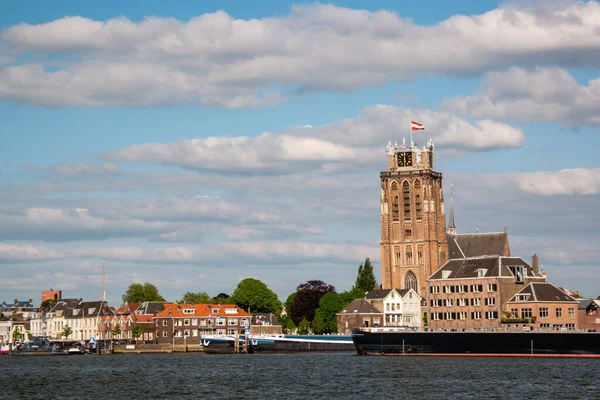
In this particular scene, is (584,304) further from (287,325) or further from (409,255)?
(287,325)

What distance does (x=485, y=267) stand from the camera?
5256 inches

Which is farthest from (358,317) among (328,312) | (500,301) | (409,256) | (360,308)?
(500,301)

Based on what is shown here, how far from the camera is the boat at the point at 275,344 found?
15250cm

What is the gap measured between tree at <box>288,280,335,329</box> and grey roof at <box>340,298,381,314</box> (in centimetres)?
2311

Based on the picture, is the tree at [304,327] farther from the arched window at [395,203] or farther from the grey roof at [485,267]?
the grey roof at [485,267]

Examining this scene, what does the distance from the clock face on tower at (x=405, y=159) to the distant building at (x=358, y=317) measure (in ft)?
93.3

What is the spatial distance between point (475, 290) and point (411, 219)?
42984 millimetres

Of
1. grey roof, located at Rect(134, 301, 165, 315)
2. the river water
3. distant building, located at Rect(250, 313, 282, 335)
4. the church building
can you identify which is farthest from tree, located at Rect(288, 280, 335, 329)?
the river water

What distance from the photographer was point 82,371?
107 meters

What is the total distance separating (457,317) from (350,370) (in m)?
39.2

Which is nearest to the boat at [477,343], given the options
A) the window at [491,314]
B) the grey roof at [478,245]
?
the window at [491,314]

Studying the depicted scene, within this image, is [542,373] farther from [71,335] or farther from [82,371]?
[71,335]

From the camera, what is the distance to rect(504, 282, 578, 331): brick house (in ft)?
410

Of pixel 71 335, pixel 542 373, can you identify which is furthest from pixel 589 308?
pixel 71 335
